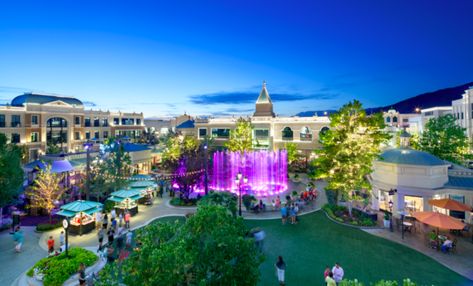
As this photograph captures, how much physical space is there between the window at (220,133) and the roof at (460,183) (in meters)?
39.8

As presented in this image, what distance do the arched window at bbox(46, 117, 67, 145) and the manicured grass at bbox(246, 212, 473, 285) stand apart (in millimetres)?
49815

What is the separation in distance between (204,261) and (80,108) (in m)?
61.7

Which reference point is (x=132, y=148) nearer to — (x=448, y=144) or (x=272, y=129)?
(x=272, y=129)

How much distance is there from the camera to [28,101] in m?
47.5

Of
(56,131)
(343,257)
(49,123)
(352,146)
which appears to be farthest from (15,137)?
(343,257)

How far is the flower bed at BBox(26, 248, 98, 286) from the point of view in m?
12.1

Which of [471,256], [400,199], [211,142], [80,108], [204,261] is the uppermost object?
[80,108]

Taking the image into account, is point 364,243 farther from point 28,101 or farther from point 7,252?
point 28,101

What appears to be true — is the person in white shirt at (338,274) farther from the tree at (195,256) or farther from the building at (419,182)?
the building at (419,182)

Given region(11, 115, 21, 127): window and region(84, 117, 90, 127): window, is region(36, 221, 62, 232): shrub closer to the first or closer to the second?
region(11, 115, 21, 127): window

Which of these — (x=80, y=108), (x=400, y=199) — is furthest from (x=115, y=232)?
(x=80, y=108)

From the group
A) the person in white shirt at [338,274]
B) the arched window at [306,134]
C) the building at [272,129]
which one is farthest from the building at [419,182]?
the arched window at [306,134]

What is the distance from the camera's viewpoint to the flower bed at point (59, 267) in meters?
12.1

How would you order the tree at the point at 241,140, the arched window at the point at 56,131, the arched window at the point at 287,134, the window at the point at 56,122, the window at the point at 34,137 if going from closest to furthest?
the tree at the point at 241,140, the window at the point at 34,137, the arched window at the point at 56,131, the window at the point at 56,122, the arched window at the point at 287,134
